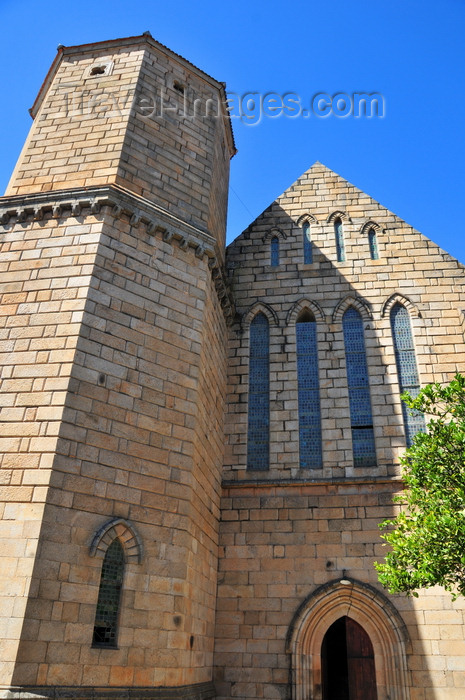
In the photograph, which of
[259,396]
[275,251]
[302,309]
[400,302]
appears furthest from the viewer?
[275,251]

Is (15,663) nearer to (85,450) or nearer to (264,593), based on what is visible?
(85,450)

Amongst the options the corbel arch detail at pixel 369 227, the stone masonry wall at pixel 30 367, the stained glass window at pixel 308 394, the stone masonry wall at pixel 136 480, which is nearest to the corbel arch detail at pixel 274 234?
the corbel arch detail at pixel 369 227

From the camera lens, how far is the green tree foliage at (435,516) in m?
→ 7.75

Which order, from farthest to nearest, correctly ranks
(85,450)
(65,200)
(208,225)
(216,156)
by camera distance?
(216,156)
(208,225)
(65,200)
(85,450)

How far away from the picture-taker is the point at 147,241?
10.3 m

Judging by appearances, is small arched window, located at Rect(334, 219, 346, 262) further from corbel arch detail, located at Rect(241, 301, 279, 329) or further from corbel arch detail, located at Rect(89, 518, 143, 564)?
corbel arch detail, located at Rect(89, 518, 143, 564)

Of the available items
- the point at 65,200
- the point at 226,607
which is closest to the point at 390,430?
the point at 226,607

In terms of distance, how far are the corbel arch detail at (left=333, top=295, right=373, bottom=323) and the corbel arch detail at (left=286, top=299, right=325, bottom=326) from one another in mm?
342

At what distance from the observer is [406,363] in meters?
12.4

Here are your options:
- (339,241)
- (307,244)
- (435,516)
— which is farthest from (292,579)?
(339,241)

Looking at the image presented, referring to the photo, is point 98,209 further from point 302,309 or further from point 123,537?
point 123,537

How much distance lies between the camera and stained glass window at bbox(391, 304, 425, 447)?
11.7m

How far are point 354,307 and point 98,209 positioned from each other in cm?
629

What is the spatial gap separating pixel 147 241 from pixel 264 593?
22.3 feet
